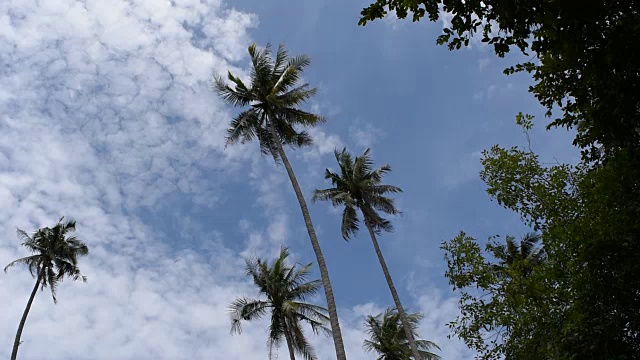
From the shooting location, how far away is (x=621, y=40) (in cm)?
567

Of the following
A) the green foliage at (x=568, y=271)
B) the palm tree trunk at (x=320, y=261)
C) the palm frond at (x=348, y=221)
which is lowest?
the green foliage at (x=568, y=271)

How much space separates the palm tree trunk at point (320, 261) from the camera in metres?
17.2

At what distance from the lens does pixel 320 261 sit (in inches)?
757

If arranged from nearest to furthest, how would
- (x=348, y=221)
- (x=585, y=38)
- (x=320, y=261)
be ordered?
(x=585, y=38), (x=320, y=261), (x=348, y=221)

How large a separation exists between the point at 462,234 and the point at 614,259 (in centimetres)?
355

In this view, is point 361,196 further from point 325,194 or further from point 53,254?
point 53,254

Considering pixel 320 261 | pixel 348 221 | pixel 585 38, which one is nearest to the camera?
pixel 585 38

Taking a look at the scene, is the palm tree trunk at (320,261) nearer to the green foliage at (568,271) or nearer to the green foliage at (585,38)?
the green foliage at (568,271)

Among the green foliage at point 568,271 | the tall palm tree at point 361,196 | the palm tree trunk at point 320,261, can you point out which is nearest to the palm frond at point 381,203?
the tall palm tree at point 361,196

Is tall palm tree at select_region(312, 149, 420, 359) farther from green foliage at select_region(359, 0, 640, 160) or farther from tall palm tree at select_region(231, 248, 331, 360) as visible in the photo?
green foliage at select_region(359, 0, 640, 160)

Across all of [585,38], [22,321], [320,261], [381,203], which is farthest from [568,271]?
[22,321]

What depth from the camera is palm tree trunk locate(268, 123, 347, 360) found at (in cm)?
1717

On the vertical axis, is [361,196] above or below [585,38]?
above

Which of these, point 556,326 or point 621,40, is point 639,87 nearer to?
point 621,40
